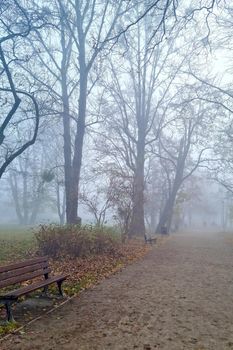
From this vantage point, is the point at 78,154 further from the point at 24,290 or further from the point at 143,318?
the point at 143,318

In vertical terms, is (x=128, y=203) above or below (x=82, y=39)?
below

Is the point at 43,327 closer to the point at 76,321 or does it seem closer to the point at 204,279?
the point at 76,321

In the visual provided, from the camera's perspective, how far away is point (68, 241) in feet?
41.6

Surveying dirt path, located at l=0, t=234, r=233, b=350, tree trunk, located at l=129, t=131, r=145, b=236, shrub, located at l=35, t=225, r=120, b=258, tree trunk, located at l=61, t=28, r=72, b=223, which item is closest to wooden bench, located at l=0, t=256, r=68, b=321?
dirt path, located at l=0, t=234, r=233, b=350

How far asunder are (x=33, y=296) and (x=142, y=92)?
21740 mm

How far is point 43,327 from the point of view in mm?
5719

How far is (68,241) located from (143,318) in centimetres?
674

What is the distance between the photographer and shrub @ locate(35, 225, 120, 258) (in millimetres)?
12602

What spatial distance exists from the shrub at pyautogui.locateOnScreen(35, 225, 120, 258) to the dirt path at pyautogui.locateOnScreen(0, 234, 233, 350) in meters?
2.83

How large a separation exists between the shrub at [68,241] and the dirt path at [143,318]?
111 inches

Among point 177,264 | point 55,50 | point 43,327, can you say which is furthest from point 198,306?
point 55,50

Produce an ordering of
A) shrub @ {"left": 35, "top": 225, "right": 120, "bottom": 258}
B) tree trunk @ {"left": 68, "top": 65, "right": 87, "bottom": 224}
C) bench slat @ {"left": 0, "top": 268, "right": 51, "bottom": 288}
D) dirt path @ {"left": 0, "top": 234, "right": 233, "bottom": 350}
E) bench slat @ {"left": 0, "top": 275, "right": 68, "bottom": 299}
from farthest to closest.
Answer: tree trunk @ {"left": 68, "top": 65, "right": 87, "bottom": 224}
shrub @ {"left": 35, "top": 225, "right": 120, "bottom": 258}
bench slat @ {"left": 0, "top": 268, "right": 51, "bottom": 288}
bench slat @ {"left": 0, "top": 275, "right": 68, "bottom": 299}
dirt path @ {"left": 0, "top": 234, "right": 233, "bottom": 350}

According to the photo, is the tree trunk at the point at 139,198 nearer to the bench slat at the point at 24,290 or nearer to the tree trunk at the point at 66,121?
the tree trunk at the point at 66,121

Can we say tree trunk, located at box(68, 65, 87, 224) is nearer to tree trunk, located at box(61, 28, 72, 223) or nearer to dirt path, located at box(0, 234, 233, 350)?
tree trunk, located at box(61, 28, 72, 223)
